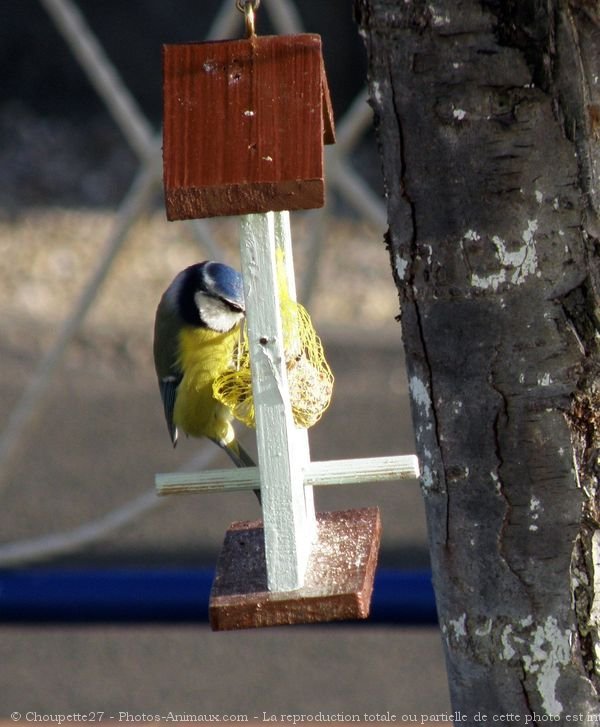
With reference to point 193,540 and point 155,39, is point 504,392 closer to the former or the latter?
point 193,540

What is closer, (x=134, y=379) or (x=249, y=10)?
(x=249, y=10)

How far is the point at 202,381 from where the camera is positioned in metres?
2.50

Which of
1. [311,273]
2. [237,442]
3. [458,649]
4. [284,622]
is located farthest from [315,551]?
[311,273]

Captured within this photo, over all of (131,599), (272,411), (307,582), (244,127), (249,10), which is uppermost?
(249,10)

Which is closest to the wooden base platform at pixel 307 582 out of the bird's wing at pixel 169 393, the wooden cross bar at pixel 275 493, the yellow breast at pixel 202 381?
the wooden cross bar at pixel 275 493

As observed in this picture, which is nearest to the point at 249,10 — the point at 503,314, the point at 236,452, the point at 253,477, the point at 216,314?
the point at 503,314

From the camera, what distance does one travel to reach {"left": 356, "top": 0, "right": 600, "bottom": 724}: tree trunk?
1182 millimetres

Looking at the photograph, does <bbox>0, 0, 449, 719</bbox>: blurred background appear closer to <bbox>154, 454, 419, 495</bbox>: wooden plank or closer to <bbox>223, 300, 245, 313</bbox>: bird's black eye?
<bbox>223, 300, 245, 313</bbox>: bird's black eye

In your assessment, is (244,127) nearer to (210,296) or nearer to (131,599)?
(210,296)

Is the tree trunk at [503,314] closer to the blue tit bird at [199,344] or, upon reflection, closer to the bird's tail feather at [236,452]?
the blue tit bird at [199,344]

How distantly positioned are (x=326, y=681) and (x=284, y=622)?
2362mm

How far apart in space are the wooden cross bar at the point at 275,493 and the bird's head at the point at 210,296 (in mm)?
605

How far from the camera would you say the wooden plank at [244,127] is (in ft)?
4.39

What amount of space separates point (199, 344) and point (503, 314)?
1.28 meters
